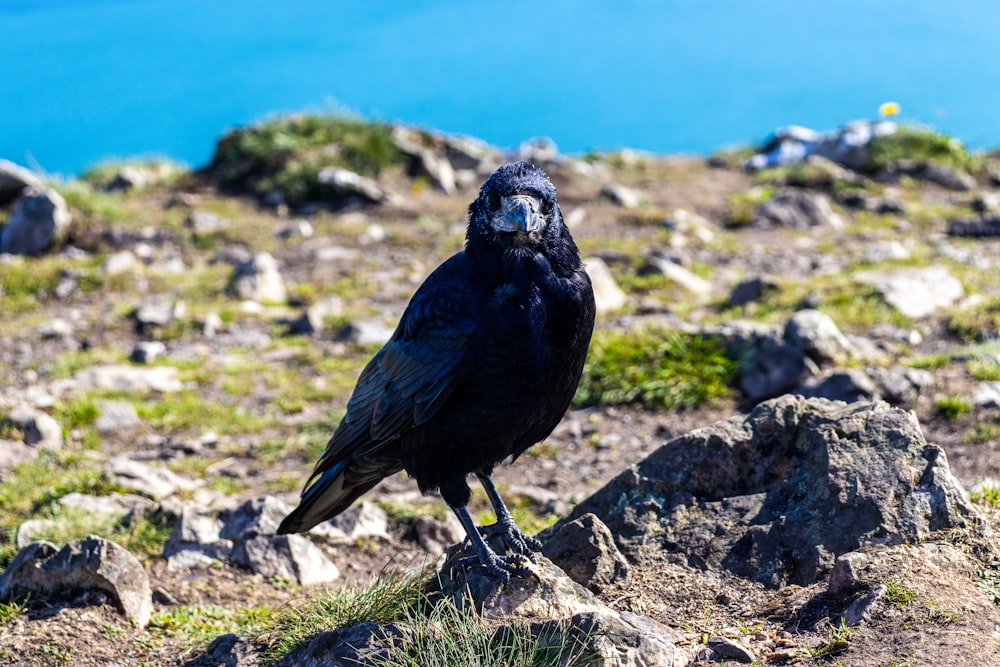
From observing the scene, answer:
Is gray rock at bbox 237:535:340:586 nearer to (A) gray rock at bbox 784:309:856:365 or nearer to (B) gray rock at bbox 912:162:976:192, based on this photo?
(A) gray rock at bbox 784:309:856:365

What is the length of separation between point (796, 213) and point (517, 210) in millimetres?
9189

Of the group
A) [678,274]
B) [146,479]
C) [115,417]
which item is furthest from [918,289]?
[115,417]

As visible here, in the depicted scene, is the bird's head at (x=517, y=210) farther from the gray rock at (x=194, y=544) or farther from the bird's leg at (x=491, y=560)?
the gray rock at (x=194, y=544)

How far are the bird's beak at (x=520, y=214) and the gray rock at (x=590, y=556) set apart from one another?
1188mm

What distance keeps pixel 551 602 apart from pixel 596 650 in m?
0.38

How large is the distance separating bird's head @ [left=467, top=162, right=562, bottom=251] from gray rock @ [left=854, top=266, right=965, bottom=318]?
531cm

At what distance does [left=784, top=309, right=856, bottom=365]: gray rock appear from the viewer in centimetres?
701

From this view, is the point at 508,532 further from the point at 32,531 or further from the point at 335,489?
the point at 32,531

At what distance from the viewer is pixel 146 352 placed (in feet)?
28.4

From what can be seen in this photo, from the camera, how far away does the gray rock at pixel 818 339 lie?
7012mm

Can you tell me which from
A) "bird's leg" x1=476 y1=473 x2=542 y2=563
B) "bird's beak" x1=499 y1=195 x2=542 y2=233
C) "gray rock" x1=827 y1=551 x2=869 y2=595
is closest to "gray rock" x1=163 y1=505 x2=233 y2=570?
"bird's leg" x1=476 y1=473 x2=542 y2=563

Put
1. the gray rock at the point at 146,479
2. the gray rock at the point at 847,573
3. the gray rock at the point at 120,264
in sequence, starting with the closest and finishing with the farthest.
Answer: the gray rock at the point at 847,573 < the gray rock at the point at 146,479 < the gray rock at the point at 120,264

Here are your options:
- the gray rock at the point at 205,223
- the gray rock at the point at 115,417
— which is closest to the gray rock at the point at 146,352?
the gray rock at the point at 115,417

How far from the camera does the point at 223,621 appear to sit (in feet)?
15.6
